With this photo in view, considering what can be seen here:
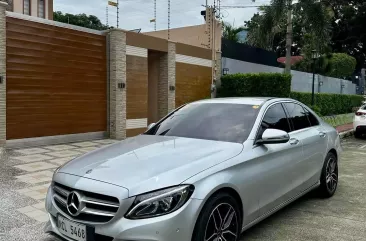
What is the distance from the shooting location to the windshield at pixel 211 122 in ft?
13.1

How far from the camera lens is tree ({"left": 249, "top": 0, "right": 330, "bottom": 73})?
16500 millimetres

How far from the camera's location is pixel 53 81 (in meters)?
9.92

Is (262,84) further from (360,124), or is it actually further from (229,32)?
(229,32)

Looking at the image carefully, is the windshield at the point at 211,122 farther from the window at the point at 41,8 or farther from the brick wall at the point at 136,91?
the window at the point at 41,8

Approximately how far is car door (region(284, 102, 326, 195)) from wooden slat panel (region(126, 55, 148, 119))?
7.62m

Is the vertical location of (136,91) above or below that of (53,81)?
below

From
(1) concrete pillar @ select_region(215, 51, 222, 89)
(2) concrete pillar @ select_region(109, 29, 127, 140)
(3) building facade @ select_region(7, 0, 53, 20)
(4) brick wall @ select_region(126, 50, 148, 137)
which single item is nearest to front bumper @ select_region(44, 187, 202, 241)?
(2) concrete pillar @ select_region(109, 29, 127, 140)

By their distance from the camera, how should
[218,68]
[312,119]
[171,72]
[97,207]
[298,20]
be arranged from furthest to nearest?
[298,20], [218,68], [171,72], [312,119], [97,207]

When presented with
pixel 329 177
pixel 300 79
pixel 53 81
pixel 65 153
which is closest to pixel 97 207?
pixel 329 177

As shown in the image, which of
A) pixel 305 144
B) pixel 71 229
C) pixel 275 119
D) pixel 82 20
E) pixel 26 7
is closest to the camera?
pixel 71 229

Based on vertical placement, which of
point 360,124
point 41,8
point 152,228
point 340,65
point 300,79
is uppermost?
point 41,8

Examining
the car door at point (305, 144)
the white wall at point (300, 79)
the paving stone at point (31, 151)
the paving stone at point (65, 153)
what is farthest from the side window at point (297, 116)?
the white wall at point (300, 79)

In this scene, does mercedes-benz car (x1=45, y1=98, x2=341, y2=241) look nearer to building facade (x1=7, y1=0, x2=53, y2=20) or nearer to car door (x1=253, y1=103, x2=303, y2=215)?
car door (x1=253, y1=103, x2=303, y2=215)

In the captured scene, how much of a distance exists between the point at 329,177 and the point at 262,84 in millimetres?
9861
